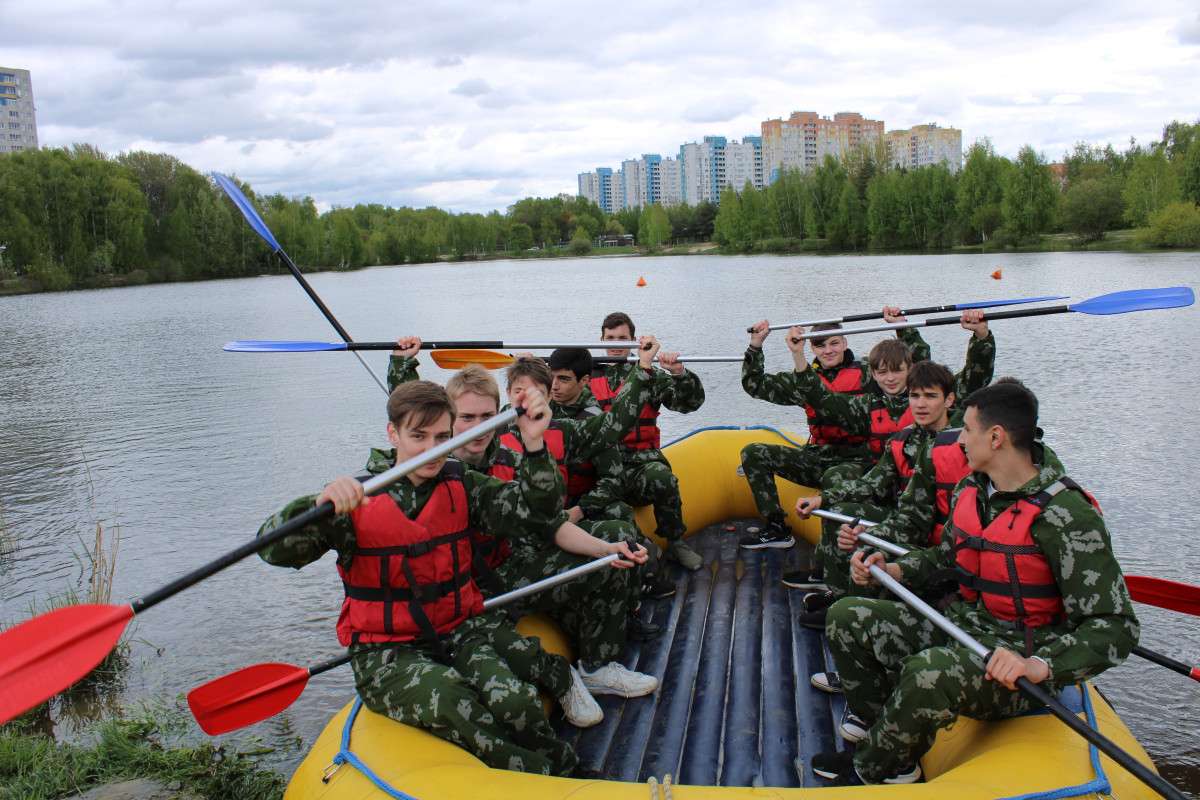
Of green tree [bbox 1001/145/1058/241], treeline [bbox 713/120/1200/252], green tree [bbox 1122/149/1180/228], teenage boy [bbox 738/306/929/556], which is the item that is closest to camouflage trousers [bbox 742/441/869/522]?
teenage boy [bbox 738/306/929/556]

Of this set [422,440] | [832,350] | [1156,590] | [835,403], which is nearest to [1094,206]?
[832,350]

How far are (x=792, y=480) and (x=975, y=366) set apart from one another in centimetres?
118

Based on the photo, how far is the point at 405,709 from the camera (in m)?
2.37

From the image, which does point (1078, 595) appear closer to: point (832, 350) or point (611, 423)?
point (611, 423)

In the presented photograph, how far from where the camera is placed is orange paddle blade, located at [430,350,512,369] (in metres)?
5.34

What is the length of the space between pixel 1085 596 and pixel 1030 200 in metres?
44.8

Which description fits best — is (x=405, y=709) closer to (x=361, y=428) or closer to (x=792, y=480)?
(x=792, y=480)

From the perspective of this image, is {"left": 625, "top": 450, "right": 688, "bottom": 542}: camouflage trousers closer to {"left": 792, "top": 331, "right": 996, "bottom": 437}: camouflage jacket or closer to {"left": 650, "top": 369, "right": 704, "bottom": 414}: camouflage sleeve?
{"left": 650, "top": 369, "right": 704, "bottom": 414}: camouflage sleeve

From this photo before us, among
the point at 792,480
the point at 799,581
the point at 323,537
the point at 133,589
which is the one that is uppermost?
the point at 323,537

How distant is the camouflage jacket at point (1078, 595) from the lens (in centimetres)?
208

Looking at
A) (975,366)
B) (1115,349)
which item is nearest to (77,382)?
(975,366)

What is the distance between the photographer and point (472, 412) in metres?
3.20

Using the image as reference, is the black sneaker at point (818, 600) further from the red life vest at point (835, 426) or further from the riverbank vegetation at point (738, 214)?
the riverbank vegetation at point (738, 214)

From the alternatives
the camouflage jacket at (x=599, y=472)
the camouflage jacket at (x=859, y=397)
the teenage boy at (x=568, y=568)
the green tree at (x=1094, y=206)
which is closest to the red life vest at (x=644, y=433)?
the camouflage jacket at (x=599, y=472)
